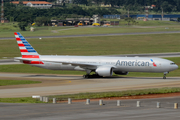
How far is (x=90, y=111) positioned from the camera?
33.5 metres

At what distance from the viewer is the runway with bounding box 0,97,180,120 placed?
30219mm

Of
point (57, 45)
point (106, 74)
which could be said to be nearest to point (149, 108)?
point (106, 74)

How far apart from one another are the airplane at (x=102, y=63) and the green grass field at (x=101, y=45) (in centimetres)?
3702

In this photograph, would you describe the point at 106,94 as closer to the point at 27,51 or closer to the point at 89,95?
the point at 89,95

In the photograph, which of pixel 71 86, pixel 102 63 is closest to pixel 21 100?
pixel 71 86

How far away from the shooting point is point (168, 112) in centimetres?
3262

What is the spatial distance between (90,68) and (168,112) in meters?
38.2

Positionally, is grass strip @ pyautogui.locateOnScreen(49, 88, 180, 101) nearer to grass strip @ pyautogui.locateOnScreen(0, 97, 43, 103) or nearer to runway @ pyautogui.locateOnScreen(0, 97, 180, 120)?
grass strip @ pyautogui.locateOnScreen(0, 97, 43, 103)

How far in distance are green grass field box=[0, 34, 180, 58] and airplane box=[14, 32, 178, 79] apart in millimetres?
37022

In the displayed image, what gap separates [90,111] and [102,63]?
35.8m

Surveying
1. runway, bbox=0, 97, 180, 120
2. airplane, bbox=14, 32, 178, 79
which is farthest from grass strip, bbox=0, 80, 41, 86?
runway, bbox=0, 97, 180, 120

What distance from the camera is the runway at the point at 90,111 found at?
30.2 metres

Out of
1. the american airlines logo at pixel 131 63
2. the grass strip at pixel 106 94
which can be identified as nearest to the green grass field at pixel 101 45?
the american airlines logo at pixel 131 63

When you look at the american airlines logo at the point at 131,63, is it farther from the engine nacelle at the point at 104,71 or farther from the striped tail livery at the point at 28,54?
the striped tail livery at the point at 28,54
